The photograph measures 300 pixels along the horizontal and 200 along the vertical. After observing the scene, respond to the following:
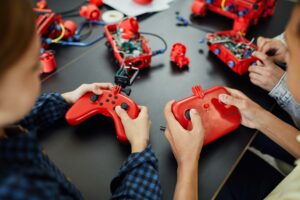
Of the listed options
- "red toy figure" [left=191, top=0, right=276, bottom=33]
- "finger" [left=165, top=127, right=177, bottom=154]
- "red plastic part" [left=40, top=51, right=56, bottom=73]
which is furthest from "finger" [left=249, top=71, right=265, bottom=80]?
"red plastic part" [left=40, top=51, right=56, bottom=73]

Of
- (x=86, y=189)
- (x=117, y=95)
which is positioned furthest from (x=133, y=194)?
(x=117, y=95)

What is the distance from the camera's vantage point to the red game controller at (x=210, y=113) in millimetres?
676

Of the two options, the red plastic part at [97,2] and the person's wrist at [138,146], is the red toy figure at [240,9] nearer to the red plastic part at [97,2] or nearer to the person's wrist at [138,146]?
the red plastic part at [97,2]

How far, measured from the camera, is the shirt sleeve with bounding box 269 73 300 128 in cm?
78

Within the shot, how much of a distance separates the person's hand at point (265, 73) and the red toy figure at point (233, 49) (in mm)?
20

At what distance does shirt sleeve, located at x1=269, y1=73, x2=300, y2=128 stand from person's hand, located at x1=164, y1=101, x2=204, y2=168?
274mm

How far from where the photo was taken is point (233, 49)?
2.90 feet

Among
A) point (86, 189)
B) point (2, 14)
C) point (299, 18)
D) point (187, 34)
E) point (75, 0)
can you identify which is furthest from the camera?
point (75, 0)

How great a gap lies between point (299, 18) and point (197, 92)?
311 millimetres

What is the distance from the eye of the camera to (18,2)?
1.17 feet

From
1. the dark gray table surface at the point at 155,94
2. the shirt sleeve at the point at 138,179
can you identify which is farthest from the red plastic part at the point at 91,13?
the shirt sleeve at the point at 138,179

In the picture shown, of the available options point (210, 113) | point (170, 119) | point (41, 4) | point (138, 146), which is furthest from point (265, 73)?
point (41, 4)

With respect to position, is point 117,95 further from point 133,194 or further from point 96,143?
point 133,194

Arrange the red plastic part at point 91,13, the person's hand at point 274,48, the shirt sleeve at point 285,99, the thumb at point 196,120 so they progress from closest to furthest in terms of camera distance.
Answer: the thumb at point 196,120, the shirt sleeve at point 285,99, the person's hand at point 274,48, the red plastic part at point 91,13
